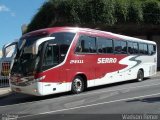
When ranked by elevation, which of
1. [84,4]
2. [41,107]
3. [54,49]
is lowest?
[41,107]

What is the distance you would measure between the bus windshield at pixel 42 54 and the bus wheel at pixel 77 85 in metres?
1.59

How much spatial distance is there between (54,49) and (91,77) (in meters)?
3.27

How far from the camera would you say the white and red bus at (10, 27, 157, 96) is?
611 inches

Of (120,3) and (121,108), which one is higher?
(120,3)

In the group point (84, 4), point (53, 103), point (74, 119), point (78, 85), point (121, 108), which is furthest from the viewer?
point (84, 4)

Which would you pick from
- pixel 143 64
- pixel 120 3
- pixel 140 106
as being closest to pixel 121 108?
pixel 140 106

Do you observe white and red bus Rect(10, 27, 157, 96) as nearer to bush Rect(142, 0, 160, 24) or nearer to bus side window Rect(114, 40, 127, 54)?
bus side window Rect(114, 40, 127, 54)

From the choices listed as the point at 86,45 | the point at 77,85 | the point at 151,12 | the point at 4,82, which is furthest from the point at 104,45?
the point at 151,12

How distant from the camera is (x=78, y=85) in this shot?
58.3 feet

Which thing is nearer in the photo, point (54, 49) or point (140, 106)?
point (140, 106)

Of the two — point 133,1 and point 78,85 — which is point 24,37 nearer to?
point 78,85

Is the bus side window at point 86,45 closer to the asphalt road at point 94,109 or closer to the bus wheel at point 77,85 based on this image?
the bus wheel at point 77,85

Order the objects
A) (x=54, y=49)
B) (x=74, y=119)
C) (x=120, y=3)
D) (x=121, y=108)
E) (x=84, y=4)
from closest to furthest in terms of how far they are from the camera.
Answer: (x=74, y=119) < (x=121, y=108) < (x=54, y=49) < (x=84, y=4) < (x=120, y=3)

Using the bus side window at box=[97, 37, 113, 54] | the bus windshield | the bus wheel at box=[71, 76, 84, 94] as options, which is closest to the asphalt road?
the bus wheel at box=[71, 76, 84, 94]
